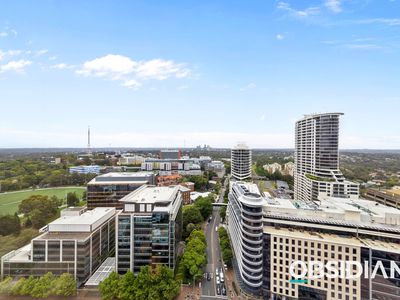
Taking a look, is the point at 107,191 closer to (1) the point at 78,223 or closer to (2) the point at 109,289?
(1) the point at 78,223

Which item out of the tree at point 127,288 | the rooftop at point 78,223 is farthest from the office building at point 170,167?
the tree at point 127,288

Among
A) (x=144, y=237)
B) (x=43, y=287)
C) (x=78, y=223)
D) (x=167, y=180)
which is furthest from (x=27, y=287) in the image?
(x=167, y=180)

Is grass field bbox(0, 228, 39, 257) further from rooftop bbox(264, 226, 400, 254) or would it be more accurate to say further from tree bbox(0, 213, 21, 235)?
rooftop bbox(264, 226, 400, 254)

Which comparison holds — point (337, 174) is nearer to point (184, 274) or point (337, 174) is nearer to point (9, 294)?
point (184, 274)

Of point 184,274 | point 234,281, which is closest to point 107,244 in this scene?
point 184,274

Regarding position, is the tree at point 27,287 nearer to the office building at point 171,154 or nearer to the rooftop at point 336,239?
the rooftop at point 336,239
